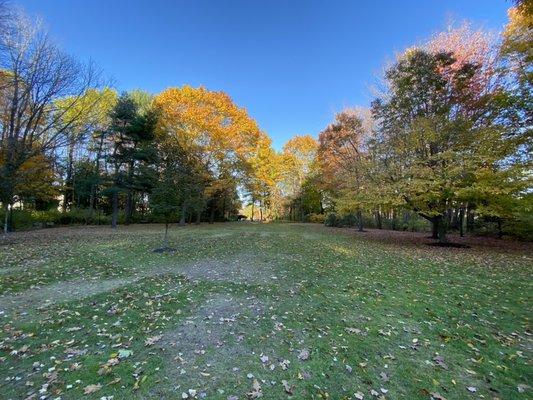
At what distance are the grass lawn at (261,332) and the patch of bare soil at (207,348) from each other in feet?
0.06

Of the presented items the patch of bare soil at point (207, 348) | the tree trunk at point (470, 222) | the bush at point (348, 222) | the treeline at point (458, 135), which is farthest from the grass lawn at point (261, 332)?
the bush at point (348, 222)

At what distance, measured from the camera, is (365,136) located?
22.7 m

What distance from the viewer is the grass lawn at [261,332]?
3018 millimetres

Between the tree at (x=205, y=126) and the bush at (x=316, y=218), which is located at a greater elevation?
the tree at (x=205, y=126)

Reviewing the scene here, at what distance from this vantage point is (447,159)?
1302 centimetres

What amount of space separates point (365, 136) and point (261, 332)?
21.5 metres

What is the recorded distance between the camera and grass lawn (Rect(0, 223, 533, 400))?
3.02m

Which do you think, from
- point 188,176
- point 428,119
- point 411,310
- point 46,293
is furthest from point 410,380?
point 428,119

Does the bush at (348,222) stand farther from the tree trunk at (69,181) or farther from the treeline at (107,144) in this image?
the tree trunk at (69,181)

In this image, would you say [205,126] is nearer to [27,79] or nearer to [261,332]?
[27,79]

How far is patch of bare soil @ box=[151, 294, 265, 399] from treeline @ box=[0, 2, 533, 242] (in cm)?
740

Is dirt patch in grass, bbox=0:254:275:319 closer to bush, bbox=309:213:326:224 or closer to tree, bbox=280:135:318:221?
bush, bbox=309:213:326:224

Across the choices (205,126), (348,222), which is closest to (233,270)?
(205,126)

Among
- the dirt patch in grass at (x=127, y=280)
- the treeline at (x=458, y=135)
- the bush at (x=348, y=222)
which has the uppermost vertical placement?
the treeline at (x=458, y=135)
